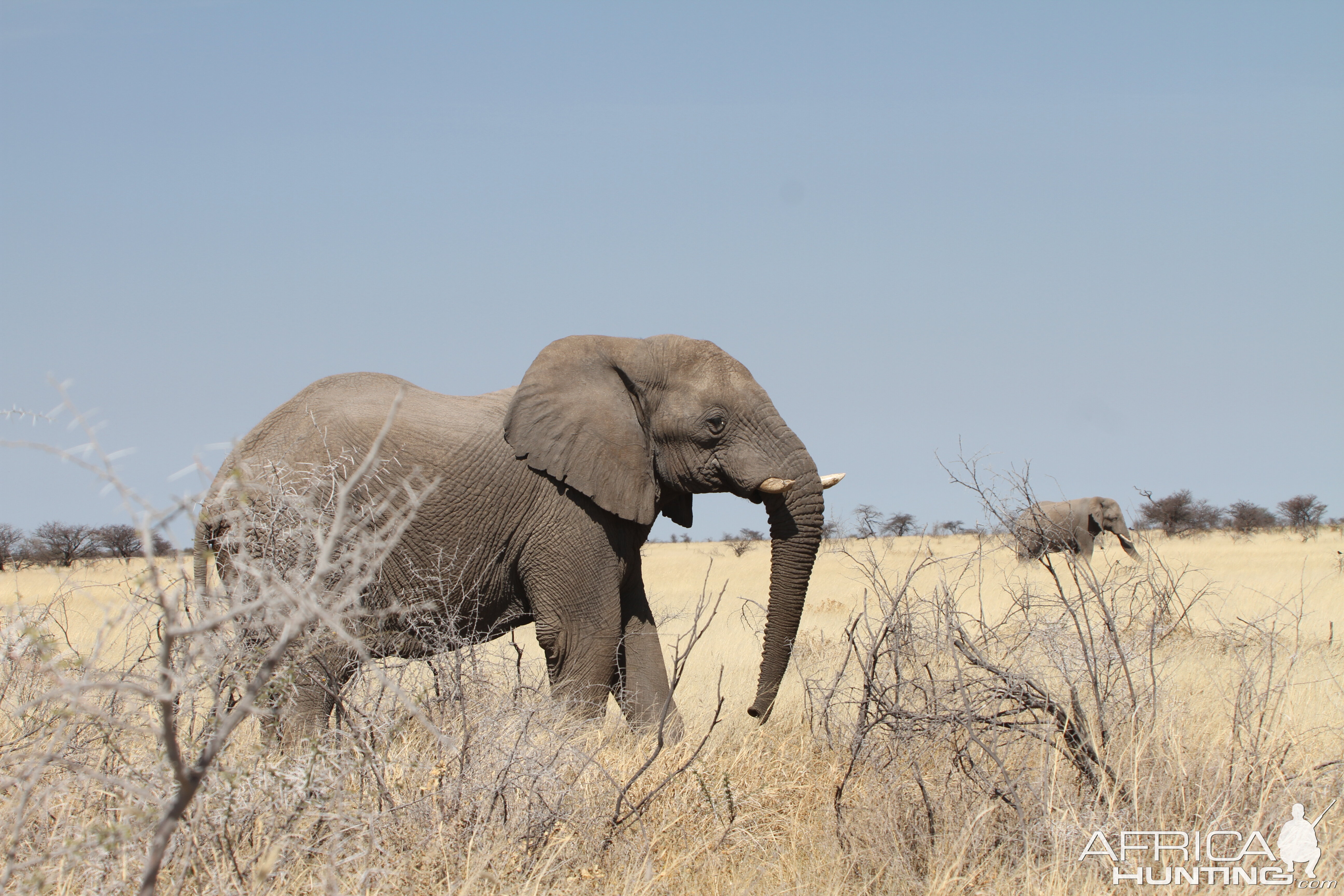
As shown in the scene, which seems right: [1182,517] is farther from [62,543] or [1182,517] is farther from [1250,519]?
[62,543]

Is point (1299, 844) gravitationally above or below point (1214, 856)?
above

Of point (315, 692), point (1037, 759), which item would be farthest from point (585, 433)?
point (1037, 759)

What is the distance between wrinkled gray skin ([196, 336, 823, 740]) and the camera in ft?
24.2

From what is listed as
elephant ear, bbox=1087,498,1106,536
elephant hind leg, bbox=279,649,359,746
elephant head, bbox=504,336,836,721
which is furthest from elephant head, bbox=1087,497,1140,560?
elephant hind leg, bbox=279,649,359,746

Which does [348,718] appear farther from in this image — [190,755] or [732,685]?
[732,685]

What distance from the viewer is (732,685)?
10219 millimetres

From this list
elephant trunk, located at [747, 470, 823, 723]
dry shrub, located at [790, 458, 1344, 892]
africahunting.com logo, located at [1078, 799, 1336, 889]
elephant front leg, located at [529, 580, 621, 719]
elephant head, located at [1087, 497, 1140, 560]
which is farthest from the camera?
elephant head, located at [1087, 497, 1140, 560]

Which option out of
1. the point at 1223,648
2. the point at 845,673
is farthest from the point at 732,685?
the point at 1223,648

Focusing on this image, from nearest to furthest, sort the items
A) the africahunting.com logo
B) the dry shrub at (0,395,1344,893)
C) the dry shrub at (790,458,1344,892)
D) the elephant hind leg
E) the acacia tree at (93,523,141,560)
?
the dry shrub at (0,395,1344,893) < the africahunting.com logo < the dry shrub at (790,458,1344,892) < the elephant hind leg < the acacia tree at (93,523,141,560)

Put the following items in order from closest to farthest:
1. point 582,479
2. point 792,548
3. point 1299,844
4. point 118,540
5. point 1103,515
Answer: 1. point 1299,844
2. point 582,479
3. point 792,548
4. point 1103,515
5. point 118,540

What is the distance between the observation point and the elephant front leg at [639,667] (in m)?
7.55

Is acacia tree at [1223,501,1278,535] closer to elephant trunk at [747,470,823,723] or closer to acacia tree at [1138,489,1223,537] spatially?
acacia tree at [1138,489,1223,537]

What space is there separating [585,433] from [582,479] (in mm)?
310

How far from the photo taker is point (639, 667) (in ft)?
25.5
